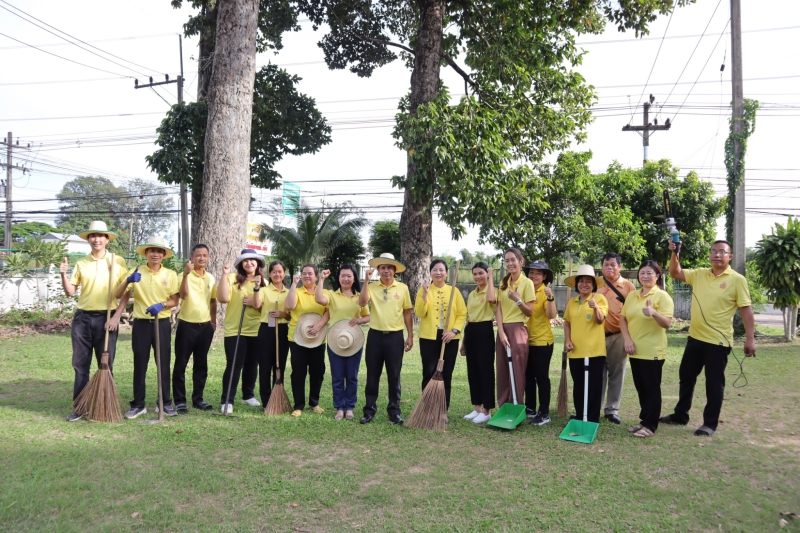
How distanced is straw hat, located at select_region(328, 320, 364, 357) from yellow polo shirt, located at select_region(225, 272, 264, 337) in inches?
38.1

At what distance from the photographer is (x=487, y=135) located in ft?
40.8

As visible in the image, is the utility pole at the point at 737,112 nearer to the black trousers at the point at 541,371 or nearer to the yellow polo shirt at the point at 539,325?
the yellow polo shirt at the point at 539,325

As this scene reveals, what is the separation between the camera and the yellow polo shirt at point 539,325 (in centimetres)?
595

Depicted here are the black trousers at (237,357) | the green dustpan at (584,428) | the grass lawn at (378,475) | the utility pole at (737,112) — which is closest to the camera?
the grass lawn at (378,475)

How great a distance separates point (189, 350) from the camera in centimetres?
611

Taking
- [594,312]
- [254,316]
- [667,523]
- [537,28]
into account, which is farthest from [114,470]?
[537,28]

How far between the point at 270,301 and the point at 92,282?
1.85m

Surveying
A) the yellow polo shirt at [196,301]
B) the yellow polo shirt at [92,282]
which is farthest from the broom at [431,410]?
the yellow polo shirt at [92,282]

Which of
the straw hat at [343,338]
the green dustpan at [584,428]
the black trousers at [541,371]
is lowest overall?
the green dustpan at [584,428]

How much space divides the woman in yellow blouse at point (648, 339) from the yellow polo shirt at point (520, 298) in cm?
101

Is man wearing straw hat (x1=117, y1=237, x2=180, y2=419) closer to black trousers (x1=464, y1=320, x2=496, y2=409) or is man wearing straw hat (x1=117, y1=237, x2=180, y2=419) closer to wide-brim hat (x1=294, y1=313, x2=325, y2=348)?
wide-brim hat (x1=294, y1=313, x2=325, y2=348)

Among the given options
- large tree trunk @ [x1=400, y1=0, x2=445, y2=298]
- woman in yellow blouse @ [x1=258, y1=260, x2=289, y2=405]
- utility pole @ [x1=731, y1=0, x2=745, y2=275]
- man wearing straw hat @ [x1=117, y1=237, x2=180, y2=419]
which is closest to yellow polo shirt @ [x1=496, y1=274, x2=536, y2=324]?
woman in yellow blouse @ [x1=258, y1=260, x2=289, y2=405]

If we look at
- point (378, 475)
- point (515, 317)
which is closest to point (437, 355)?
point (515, 317)

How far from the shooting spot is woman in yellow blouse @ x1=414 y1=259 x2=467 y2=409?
19.7ft
